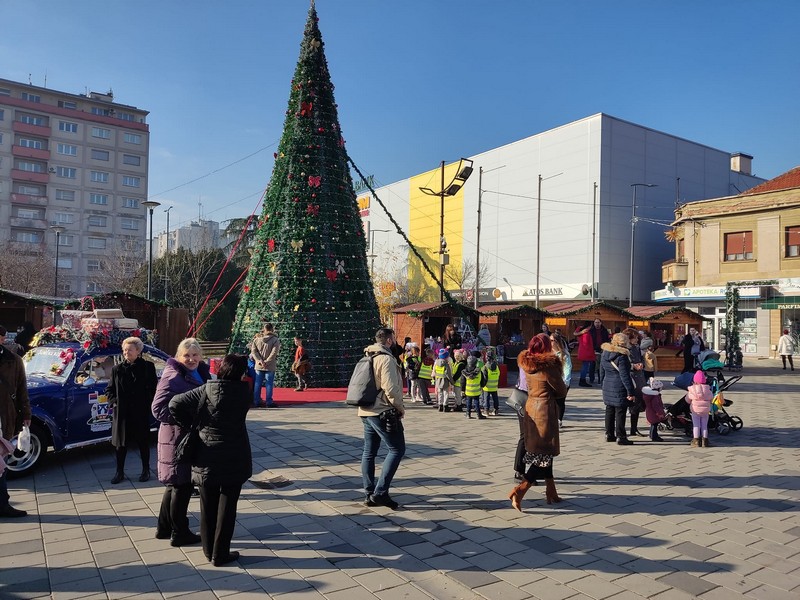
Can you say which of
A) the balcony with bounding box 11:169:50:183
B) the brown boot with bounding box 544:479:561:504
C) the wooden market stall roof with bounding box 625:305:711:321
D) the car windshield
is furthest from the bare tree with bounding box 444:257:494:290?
the balcony with bounding box 11:169:50:183

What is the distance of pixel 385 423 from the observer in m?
5.67

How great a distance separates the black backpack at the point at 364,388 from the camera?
18.5ft

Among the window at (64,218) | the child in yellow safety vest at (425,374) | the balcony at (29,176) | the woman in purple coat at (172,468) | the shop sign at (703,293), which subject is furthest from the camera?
the window at (64,218)

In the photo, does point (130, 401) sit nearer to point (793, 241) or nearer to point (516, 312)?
point (516, 312)

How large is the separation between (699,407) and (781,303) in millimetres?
27145

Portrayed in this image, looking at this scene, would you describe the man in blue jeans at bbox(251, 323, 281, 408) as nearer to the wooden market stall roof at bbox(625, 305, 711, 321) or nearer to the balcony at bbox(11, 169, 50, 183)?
the wooden market stall roof at bbox(625, 305, 711, 321)

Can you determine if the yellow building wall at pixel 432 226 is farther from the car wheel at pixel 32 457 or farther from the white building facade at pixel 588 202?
the car wheel at pixel 32 457

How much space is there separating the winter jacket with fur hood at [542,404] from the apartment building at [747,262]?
2919 centimetres

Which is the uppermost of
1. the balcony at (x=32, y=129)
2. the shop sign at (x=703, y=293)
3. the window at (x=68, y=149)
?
the balcony at (x=32, y=129)

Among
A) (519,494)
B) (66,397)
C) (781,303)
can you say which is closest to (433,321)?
(66,397)

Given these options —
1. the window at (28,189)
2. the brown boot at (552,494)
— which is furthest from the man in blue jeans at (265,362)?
the window at (28,189)

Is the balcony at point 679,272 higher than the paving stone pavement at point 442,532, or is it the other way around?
the balcony at point 679,272

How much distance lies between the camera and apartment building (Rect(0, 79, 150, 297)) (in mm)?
64625

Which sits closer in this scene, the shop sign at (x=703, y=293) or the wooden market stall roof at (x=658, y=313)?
the wooden market stall roof at (x=658, y=313)
